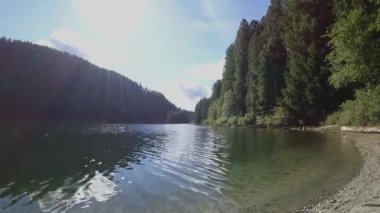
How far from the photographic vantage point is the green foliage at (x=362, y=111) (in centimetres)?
3184

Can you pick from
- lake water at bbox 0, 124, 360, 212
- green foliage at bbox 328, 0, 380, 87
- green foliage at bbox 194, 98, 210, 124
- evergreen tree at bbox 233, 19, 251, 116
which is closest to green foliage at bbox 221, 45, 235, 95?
evergreen tree at bbox 233, 19, 251, 116

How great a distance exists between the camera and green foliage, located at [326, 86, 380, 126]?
3184cm

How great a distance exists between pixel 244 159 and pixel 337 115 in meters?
30.3

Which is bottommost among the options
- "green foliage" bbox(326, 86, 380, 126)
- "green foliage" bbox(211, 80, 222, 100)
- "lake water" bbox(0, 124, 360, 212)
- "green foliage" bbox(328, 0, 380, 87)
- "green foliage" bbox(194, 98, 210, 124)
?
"lake water" bbox(0, 124, 360, 212)

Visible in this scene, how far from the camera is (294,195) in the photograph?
44.8 ft

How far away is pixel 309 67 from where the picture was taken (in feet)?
181

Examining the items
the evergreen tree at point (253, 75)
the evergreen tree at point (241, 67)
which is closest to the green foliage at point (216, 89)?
the evergreen tree at point (241, 67)

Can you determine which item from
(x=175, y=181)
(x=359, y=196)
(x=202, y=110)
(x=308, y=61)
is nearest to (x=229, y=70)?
(x=308, y=61)

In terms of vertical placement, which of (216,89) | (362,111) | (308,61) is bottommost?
(362,111)

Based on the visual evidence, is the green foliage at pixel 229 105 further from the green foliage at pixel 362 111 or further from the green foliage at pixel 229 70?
the green foliage at pixel 362 111

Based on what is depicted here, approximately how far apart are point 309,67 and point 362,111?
18395mm

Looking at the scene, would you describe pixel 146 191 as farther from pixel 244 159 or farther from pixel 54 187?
pixel 244 159

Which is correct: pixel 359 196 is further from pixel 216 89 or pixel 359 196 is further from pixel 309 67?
pixel 216 89

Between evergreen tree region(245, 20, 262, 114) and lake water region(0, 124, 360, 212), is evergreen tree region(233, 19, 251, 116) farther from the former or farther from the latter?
lake water region(0, 124, 360, 212)
